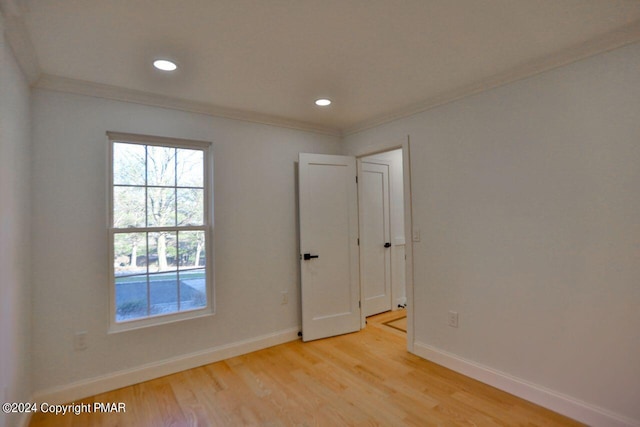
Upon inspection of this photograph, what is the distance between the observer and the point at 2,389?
1.56 metres

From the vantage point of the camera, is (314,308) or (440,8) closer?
(440,8)

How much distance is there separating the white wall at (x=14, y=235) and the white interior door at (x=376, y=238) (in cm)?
317

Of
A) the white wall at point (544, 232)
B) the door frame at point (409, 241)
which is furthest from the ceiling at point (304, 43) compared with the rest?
the door frame at point (409, 241)

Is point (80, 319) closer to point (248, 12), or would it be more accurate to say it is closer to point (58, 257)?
point (58, 257)

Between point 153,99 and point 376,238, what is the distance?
9.90 ft

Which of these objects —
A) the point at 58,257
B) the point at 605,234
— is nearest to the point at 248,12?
the point at 58,257

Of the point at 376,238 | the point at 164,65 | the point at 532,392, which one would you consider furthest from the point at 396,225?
the point at 164,65

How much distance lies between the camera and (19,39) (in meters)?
1.81

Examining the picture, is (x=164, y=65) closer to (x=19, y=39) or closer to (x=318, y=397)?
(x=19, y=39)

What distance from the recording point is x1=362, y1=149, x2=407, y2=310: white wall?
4545 mm

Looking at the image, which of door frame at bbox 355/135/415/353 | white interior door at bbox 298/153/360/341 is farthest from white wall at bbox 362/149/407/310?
door frame at bbox 355/135/415/353

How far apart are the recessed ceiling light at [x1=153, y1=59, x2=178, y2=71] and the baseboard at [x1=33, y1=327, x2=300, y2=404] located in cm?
236

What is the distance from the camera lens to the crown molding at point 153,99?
240cm

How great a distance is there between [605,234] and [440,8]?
66.2 inches
